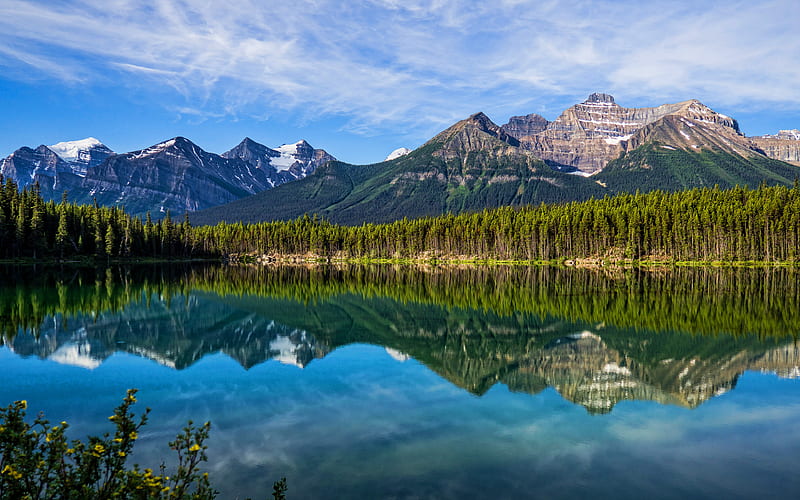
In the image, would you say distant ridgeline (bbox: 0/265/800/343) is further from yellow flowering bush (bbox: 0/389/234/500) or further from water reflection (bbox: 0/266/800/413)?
yellow flowering bush (bbox: 0/389/234/500)

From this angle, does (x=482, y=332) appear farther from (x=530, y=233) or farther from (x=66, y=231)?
(x=530, y=233)

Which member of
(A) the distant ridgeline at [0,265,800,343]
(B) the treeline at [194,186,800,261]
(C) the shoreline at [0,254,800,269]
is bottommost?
(A) the distant ridgeline at [0,265,800,343]

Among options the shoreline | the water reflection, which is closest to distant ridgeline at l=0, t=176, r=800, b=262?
the shoreline

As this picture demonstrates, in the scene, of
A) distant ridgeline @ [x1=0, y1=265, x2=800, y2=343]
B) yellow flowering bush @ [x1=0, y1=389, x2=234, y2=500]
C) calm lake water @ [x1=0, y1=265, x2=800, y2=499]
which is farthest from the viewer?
distant ridgeline @ [x1=0, y1=265, x2=800, y2=343]

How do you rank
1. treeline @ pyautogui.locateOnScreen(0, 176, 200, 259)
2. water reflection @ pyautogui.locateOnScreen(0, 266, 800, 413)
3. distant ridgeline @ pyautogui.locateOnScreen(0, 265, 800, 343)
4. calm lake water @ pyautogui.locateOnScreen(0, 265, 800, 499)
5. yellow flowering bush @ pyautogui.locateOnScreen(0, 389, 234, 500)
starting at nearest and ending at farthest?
1. yellow flowering bush @ pyautogui.locateOnScreen(0, 389, 234, 500)
2. calm lake water @ pyautogui.locateOnScreen(0, 265, 800, 499)
3. water reflection @ pyautogui.locateOnScreen(0, 266, 800, 413)
4. distant ridgeline @ pyautogui.locateOnScreen(0, 265, 800, 343)
5. treeline @ pyautogui.locateOnScreen(0, 176, 200, 259)

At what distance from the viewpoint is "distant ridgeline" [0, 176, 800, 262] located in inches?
4471

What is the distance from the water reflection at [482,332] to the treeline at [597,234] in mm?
75771

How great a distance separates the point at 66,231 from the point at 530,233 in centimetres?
12734

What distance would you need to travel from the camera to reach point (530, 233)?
495 feet

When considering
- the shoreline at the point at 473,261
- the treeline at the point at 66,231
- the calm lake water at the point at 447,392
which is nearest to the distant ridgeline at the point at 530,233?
the treeline at the point at 66,231

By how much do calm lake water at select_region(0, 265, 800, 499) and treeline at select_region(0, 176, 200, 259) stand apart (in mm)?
84438

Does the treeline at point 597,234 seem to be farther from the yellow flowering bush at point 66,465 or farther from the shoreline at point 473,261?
the yellow flowering bush at point 66,465

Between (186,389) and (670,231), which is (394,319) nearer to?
(186,389)

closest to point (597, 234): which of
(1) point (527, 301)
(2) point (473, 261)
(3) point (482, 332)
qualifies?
(2) point (473, 261)
